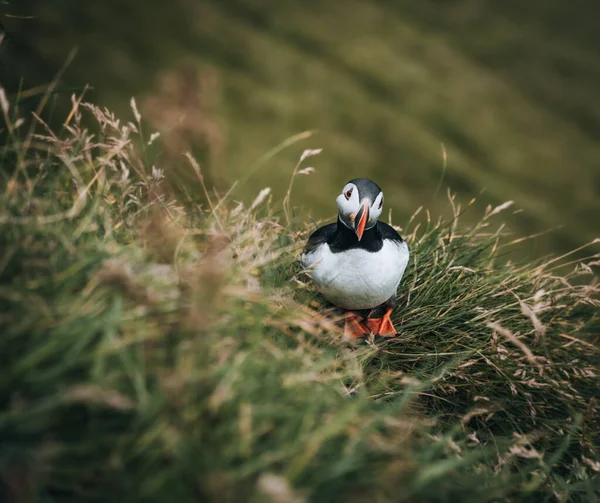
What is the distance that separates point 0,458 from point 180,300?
511mm

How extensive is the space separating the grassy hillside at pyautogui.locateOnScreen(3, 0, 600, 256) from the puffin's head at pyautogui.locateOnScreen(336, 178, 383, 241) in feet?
7.04

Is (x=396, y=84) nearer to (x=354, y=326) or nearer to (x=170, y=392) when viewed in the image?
(x=354, y=326)

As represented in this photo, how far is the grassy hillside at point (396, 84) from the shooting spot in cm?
448

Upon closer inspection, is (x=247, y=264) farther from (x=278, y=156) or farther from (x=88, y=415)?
(x=278, y=156)

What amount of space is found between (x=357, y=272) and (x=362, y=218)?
0.21 meters

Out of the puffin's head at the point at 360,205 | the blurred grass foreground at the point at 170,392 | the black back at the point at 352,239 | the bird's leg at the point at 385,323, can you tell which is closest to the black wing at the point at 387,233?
the black back at the point at 352,239

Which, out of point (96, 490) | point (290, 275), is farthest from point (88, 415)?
point (290, 275)

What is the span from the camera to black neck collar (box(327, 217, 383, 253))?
2.19 meters

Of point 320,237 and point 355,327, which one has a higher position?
point 320,237

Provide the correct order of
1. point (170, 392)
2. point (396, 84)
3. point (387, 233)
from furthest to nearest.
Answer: point (396, 84), point (387, 233), point (170, 392)

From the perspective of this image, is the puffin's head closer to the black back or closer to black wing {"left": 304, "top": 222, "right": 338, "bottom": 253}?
the black back

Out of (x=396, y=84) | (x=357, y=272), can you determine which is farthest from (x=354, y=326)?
(x=396, y=84)

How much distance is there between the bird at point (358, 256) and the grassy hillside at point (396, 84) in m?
2.07

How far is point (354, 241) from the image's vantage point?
7.21ft
